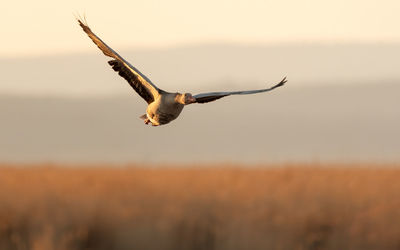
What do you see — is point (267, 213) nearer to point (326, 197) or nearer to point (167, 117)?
point (326, 197)

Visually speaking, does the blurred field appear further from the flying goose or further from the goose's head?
the goose's head

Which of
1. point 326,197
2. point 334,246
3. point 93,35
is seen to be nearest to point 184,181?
point 326,197

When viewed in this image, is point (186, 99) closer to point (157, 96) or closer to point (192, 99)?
point (192, 99)

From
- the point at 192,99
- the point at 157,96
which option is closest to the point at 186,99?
the point at 192,99

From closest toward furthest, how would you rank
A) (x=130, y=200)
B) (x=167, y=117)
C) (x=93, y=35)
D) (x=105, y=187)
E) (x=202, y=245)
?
(x=167, y=117)
(x=93, y=35)
(x=202, y=245)
(x=130, y=200)
(x=105, y=187)

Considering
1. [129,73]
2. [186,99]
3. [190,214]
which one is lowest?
[190,214]

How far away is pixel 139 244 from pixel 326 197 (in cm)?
322

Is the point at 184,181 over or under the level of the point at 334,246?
over

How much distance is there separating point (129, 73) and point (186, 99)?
1.04m

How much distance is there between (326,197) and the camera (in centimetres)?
1344

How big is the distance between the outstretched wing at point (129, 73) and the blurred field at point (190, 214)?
9.09 ft

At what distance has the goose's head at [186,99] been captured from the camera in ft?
26.2

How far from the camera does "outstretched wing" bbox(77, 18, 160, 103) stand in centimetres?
826

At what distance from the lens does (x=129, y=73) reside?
8820mm
